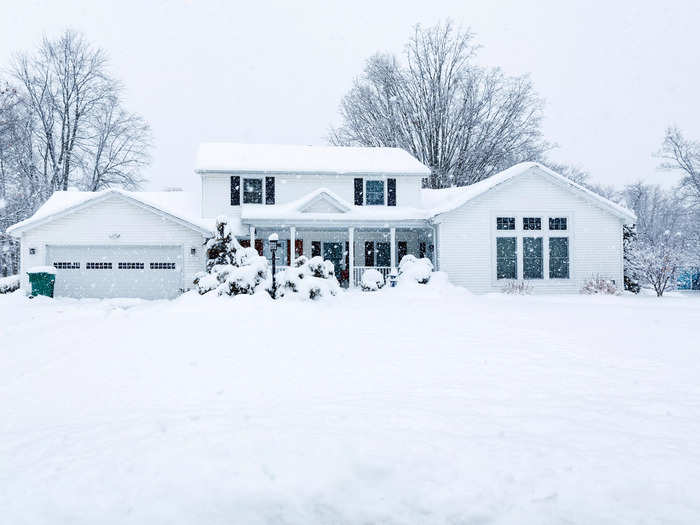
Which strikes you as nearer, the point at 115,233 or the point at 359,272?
the point at 115,233

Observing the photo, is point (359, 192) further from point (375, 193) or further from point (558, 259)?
point (558, 259)

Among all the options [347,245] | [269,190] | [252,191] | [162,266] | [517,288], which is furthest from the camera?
[347,245]

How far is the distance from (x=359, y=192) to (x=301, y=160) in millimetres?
2963

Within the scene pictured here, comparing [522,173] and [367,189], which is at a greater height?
[522,173]

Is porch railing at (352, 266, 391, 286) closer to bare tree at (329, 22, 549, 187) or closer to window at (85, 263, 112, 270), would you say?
window at (85, 263, 112, 270)

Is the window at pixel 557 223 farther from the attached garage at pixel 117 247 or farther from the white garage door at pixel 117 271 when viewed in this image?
the white garage door at pixel 117 271

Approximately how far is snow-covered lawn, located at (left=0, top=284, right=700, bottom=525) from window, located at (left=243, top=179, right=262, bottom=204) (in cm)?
1384

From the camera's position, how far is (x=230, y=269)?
41.8 feet

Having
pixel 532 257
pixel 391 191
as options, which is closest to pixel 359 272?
pixel 391 191

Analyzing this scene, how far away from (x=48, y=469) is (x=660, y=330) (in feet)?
30.8

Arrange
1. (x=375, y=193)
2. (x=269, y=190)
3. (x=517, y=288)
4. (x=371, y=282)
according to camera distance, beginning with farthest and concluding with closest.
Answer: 1. (x=375, y=193)
2. (x=269, y=190)
3. (x=517, y=288)
4. (x=371, y=282)

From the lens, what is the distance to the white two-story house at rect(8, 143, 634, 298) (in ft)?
62.0

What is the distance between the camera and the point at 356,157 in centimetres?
2342

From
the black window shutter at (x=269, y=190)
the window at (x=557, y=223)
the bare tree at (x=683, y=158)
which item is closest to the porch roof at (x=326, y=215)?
the black window shutter at (x=269, y=190)
